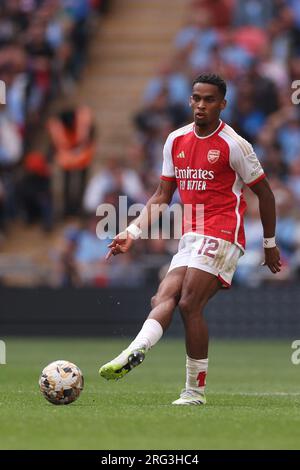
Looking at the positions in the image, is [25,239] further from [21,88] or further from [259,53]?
[259,53]

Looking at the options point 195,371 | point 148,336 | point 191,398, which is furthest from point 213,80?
point 191,398

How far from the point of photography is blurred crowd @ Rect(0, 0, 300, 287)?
2203 cm

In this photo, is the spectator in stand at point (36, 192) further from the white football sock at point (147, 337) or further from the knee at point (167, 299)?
the white football sock at point (147, 337)

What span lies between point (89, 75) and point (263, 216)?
56.7 ft

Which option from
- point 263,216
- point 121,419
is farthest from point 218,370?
point 121,419

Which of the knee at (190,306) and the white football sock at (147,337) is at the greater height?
the knee at (190,306)

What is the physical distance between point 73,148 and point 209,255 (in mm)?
13625

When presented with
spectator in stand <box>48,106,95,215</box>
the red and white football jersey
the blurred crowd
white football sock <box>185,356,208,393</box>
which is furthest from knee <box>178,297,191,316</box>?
spectator in stand <box>48,106,95,215</box>

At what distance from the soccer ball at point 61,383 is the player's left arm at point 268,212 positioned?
6.19 feet

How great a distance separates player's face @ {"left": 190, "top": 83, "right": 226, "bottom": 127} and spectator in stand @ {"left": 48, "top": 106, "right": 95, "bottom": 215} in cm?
1303

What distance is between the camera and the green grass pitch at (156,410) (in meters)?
8.44

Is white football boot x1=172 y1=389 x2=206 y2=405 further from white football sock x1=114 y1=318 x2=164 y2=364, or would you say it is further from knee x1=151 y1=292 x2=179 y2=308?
knee x1=151 y1=292 x2=179 y2=308

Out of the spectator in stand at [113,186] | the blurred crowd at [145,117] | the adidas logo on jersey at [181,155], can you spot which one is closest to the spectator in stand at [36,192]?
the blurred crowd at [145,117]

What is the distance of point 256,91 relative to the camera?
2280cm
